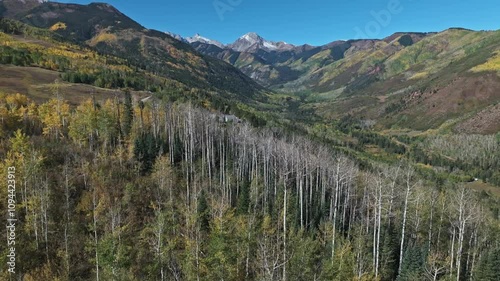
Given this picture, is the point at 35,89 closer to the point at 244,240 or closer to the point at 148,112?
the point at 148,112

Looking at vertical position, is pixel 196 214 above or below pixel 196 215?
below

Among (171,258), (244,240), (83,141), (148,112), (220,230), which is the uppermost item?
(148,112)

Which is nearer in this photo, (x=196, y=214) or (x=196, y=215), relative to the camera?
(x=196, y=215)

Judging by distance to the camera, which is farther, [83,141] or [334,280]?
[83,141]

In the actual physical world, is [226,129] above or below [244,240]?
above

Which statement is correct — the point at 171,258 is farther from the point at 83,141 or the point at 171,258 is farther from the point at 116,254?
the point at 83,141

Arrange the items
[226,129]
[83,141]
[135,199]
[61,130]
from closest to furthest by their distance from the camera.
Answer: [135,199]
[83,141]
[61,130]
[226,129]

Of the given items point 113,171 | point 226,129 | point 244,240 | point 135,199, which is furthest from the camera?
point 226,129

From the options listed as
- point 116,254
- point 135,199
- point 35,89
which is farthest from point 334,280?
point 35,89

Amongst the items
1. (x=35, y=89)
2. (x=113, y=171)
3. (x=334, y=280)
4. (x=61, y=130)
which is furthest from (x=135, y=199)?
(x=35, y=89)
